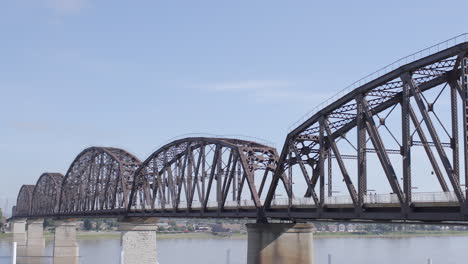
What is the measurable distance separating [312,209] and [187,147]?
99.7 ft

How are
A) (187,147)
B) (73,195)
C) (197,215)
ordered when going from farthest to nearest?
1. (73,195)
2. (187,147)
3. (197,215)

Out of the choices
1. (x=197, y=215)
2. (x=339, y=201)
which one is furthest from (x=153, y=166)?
(x=339, y=201)

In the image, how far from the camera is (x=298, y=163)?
4162cm

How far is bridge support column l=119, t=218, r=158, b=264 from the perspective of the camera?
72.0 metres

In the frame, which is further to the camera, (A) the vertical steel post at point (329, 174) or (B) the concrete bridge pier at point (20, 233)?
(B) the concrete bridge pier at point (20, 233)

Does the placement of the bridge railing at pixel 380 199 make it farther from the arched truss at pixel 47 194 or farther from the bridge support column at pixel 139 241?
the arched truss at pixel 47 194

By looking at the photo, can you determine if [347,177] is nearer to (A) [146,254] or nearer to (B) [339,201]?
(B) [339,201]

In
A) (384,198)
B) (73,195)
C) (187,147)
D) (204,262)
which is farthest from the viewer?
(73,195)

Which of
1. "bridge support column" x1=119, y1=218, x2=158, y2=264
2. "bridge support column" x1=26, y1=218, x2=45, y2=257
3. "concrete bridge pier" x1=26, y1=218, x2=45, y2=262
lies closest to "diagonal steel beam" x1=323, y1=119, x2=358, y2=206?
"bridge support column" x1=119, y1=218, x2=158, y2=264

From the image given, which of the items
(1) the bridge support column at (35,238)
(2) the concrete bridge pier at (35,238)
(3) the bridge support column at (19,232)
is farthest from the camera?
(3) the bridge support column at (19,232)

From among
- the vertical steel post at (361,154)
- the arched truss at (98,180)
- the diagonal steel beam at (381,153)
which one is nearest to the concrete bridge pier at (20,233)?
the arched truss at (98,180)

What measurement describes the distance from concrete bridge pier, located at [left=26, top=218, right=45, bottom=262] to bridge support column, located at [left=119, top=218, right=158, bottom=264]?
61.5 meters

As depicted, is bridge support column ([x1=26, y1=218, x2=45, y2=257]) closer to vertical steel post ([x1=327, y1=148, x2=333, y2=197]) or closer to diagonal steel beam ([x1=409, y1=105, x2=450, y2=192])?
vertical steel post ([x1=327, y1=148, x2=333, y2=197])

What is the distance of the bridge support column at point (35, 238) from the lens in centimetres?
14112
